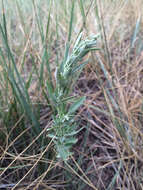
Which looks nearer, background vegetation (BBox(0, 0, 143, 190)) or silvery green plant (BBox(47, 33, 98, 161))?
silvery green plant (BBox(47, 33, 98, 161))

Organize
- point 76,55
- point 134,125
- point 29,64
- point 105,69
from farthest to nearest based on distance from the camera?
point 29,64, point 105,69, point 134,125, point 76,55

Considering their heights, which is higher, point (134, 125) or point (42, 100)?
point (42, 100)

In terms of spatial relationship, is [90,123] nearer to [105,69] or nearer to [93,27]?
[105,69]

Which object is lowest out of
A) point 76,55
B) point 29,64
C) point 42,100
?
point 42,100

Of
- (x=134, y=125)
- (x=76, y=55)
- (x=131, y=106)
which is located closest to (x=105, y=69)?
(x=131, y=106)

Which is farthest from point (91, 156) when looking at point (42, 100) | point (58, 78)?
point (58, 78)

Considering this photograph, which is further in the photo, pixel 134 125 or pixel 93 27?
pixel 93 27

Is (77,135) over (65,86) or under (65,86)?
under

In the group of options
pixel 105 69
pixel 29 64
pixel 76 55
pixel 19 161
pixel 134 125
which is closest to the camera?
pixel 76 55

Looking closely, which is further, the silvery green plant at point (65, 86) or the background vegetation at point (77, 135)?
the background vegetation at point (77, 135)

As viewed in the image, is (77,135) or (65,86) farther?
(77,135)

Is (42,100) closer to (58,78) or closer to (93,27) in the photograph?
(58,78)
